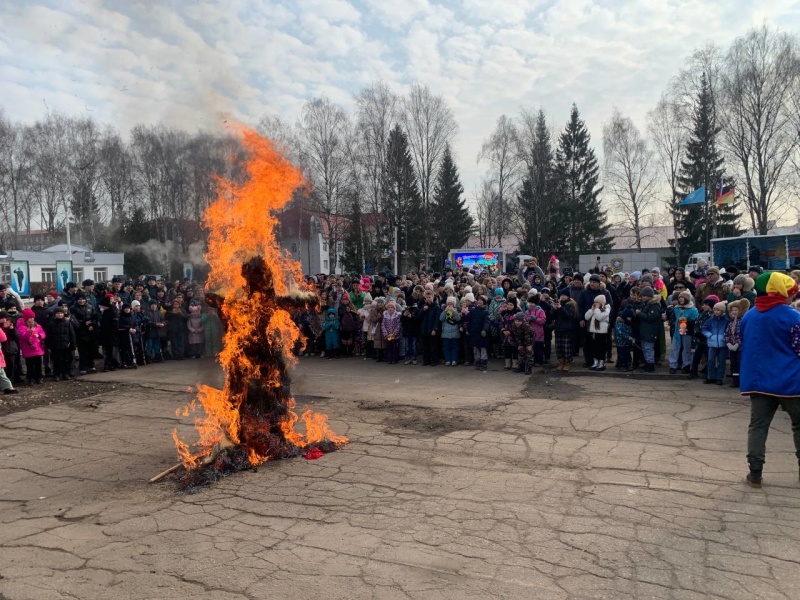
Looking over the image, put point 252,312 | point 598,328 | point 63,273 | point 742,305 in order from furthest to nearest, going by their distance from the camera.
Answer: point 63,273, point 598,328, point 742,305, point 252,312

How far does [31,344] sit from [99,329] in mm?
2037

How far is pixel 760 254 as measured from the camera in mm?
24000

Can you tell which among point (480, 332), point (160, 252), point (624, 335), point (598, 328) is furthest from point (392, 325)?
point (160, 252)

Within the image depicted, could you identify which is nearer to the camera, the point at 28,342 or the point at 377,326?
the point at 28,342

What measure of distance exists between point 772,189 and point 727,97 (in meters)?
6.05

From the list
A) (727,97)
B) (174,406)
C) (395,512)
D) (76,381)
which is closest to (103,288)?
(76,381)

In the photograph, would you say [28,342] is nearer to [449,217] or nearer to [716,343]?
[716,343]

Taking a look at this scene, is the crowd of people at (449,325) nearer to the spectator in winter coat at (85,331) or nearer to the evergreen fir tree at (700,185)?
the spectator in winter coat at (85,331)

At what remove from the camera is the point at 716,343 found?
936 centimetres

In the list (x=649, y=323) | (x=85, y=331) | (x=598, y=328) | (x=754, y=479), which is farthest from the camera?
(x=85, y=331)

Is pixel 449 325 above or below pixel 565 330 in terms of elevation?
above

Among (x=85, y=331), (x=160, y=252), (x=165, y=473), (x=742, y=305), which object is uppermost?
(x=160, y=252)

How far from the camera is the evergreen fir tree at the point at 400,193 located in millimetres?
38281

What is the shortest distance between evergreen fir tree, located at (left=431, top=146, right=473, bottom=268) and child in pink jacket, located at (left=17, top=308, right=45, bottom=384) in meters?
34.7
